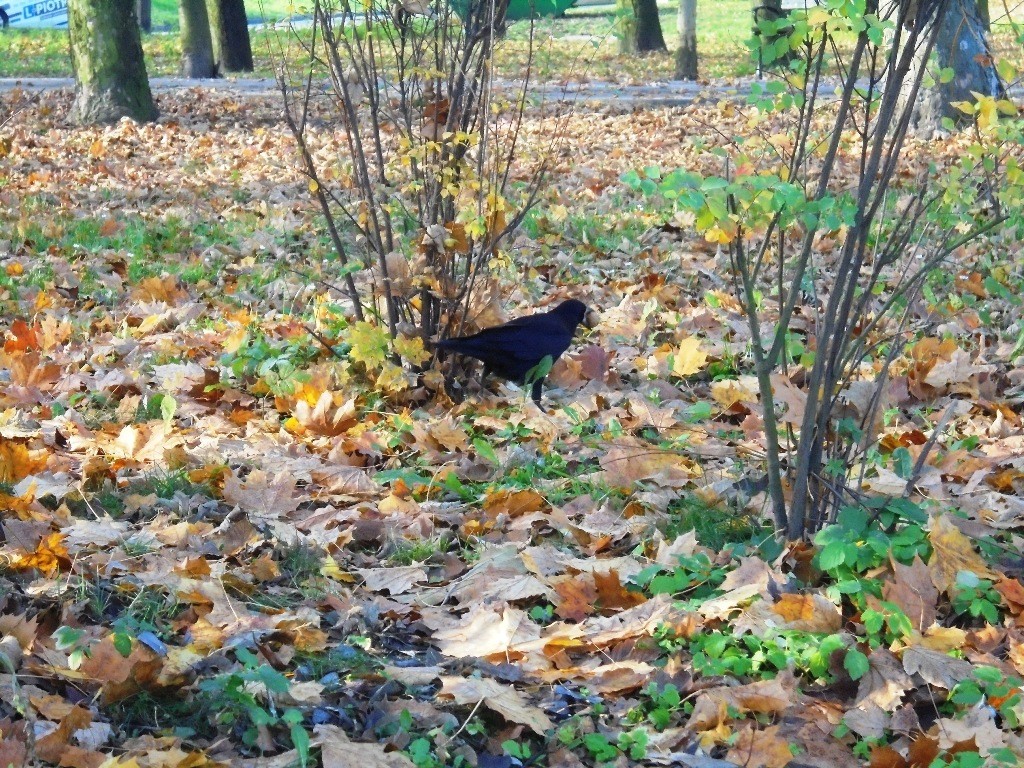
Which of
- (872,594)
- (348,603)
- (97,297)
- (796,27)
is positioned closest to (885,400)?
(872,594)

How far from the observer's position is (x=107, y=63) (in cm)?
1278

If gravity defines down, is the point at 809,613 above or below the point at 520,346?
below

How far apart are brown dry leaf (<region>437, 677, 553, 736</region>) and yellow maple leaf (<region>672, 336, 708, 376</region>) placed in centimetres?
262

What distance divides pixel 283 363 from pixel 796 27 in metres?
2.76

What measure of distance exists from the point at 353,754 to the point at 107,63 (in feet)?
39.7

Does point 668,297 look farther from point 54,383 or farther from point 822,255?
point 54,383

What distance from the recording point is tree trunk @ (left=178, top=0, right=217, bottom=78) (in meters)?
18.5

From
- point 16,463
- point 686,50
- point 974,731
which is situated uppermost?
point 686,50

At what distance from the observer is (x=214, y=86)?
17.1 metres

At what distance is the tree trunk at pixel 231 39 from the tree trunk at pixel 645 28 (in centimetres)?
763

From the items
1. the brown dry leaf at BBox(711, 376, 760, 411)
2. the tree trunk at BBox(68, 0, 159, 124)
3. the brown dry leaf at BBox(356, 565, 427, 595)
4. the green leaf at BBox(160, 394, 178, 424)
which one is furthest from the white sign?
the brown dry leaf at BBox(356, 565, 427, 595)

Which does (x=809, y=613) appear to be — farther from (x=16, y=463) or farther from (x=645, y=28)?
(x=645, y=28)

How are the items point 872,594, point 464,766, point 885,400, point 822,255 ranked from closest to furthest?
point 464,766, point 872,594, point 885,400, point 822,255

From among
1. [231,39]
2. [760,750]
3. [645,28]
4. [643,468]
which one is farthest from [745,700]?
[645,28]
